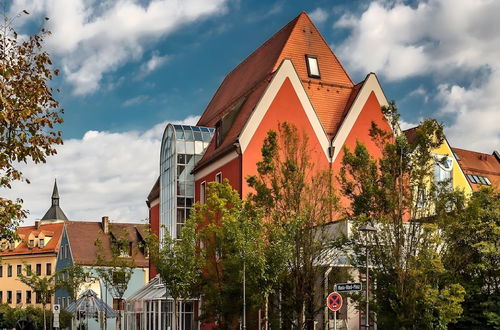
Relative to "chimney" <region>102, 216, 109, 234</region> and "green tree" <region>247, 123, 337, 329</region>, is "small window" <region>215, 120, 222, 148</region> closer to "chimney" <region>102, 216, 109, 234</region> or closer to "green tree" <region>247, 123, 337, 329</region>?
"green tree" <region>247, 123, 337, 329</region>

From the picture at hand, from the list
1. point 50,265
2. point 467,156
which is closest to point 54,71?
point 467,156

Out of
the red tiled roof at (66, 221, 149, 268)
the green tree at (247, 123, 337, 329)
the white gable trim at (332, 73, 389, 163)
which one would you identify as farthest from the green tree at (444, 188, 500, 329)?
A: the red tiled roof at (66, 221, 149, 268)

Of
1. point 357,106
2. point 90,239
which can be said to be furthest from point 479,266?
point 90,239

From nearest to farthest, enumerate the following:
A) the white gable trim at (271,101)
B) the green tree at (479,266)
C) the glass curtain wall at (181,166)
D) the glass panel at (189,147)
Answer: the green tree at (479,266) < the white gable trim at (271,101) < the glass curtain wall at (181,166) < the glass panel at (189,147)

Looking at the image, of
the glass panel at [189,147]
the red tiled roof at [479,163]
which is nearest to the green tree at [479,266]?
the glass panel at [189,147]

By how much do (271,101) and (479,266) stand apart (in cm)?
1701

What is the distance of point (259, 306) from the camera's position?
93.2 ft

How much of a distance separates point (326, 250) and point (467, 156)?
4832 cm

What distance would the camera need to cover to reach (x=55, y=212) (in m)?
133

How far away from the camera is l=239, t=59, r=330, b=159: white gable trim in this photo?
40312 millimetres

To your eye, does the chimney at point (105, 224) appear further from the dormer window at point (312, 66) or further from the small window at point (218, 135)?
the dormer window at point (312, 66)

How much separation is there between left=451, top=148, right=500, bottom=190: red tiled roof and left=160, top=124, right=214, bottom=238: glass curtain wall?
3125 cm

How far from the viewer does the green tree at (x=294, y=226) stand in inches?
1089

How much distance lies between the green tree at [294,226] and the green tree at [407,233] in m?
2.89
